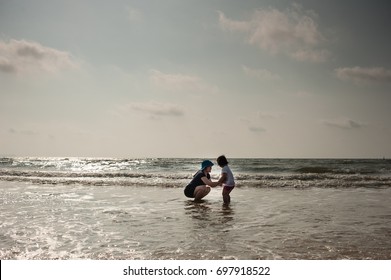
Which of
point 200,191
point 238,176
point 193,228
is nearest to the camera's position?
point 193,228

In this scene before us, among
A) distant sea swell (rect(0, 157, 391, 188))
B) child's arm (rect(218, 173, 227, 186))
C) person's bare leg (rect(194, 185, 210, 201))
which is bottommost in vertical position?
distant sea swell (rect(0, 157, 391, 188))

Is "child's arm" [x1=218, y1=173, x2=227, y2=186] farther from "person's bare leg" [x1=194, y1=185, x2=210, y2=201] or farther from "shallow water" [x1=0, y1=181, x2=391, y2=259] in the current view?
"person's bare leg" [x1=194, y1=185, x2=210, y2=201]

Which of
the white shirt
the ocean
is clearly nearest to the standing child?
the white shirt

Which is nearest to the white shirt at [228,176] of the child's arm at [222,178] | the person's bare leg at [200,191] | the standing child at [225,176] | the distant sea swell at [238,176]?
the standing child at [225,176]

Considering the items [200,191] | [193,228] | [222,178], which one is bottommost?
[193,228]

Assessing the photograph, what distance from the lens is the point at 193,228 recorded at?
314 inches

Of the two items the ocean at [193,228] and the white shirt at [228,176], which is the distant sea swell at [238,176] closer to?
the ocean at [193,228]

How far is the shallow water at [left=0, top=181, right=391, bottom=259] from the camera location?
20.3ft

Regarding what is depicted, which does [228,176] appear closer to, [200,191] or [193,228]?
[200,191]

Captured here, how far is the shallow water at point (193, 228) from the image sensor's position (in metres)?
6.18

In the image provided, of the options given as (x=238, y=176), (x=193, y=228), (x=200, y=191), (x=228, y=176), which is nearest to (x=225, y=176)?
(x=228, y=176)

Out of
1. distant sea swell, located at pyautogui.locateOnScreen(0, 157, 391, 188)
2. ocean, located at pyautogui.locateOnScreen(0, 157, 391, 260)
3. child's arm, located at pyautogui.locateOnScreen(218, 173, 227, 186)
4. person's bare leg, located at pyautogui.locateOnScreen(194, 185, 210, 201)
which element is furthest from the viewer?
distant sea swell, located at pyautogui.locateOnScreen(0, 157, 391, 188)
